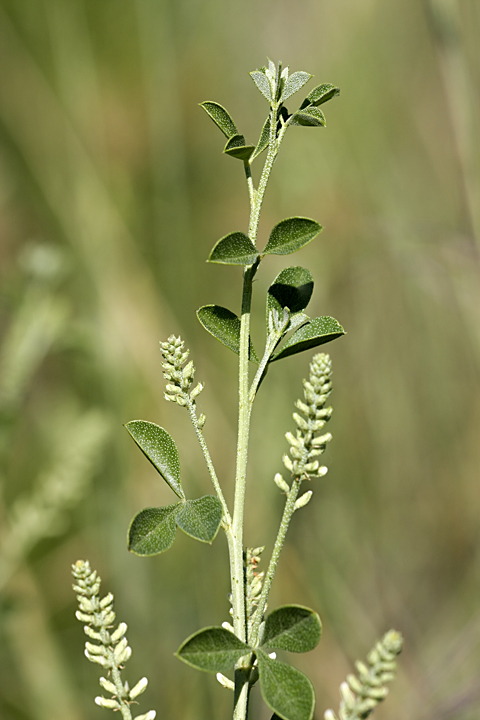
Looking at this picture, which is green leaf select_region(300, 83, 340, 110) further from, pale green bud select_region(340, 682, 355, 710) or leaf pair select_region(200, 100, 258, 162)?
pale green bud select_region(340, 682, 355, 710)

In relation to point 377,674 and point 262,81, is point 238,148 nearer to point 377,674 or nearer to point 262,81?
point 262,81

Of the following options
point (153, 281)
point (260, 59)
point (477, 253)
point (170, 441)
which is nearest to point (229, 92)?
point (260, 59)

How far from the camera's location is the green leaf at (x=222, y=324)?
44cm

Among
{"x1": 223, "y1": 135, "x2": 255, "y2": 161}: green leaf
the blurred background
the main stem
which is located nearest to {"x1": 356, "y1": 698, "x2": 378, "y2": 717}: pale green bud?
the main stem

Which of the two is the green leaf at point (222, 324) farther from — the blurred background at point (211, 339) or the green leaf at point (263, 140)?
the blurred background at point (211, 339)

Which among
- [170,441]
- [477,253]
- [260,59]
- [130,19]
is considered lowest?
[170,441]

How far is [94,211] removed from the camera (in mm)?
2053

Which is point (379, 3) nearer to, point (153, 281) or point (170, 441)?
point (153, 281)

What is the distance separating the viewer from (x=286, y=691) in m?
0.37

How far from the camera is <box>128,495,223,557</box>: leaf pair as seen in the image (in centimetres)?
38

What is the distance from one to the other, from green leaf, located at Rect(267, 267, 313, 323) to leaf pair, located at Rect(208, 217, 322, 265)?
0.03 m

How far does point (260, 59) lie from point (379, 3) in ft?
1.90

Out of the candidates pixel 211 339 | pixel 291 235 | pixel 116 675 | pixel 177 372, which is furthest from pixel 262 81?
pixel 211 339

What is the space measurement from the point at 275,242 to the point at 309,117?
88mm
